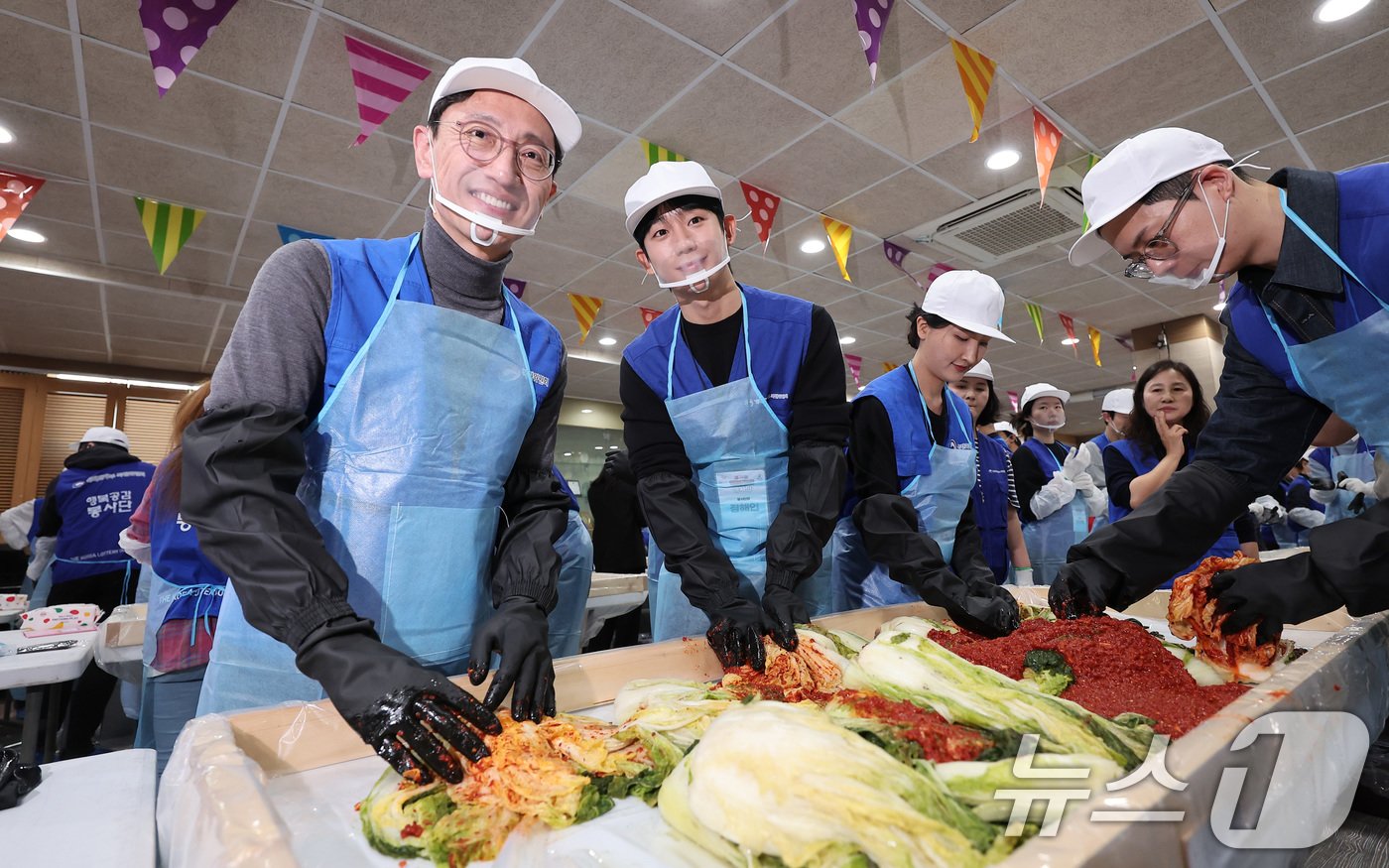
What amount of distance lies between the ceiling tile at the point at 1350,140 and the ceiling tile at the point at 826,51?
331 centimetres

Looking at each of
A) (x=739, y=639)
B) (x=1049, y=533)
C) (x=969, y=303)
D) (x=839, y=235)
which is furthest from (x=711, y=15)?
(x=1049, y=533)

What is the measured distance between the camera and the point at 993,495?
3.93 m

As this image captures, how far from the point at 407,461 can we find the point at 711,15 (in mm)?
3229

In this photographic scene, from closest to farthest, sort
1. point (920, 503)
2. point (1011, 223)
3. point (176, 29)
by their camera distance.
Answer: point (920, 503) < point (176, 29) < point (1011, 223)

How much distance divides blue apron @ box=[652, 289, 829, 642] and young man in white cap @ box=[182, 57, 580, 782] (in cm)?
60

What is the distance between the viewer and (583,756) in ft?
2.87

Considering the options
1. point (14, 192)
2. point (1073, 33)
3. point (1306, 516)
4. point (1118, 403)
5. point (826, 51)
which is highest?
point (1073, 33)

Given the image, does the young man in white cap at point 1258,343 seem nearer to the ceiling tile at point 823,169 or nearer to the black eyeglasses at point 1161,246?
the black eyeglasses at point 1161,246

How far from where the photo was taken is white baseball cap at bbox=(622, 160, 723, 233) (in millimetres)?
1960

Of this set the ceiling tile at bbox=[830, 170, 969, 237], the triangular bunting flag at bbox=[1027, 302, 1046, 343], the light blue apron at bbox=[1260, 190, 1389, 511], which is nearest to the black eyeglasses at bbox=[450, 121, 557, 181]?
the light blue apron at bbox=[1260, 190, 1389, 511]

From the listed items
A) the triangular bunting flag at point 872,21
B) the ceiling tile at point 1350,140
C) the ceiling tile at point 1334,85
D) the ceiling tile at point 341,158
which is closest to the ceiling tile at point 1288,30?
the ceiling tile at point 1334,85

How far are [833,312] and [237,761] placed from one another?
8197 mm

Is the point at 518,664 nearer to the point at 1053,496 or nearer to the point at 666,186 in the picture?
the point at 666,186

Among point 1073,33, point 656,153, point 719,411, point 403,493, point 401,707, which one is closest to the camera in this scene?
point 401,707
